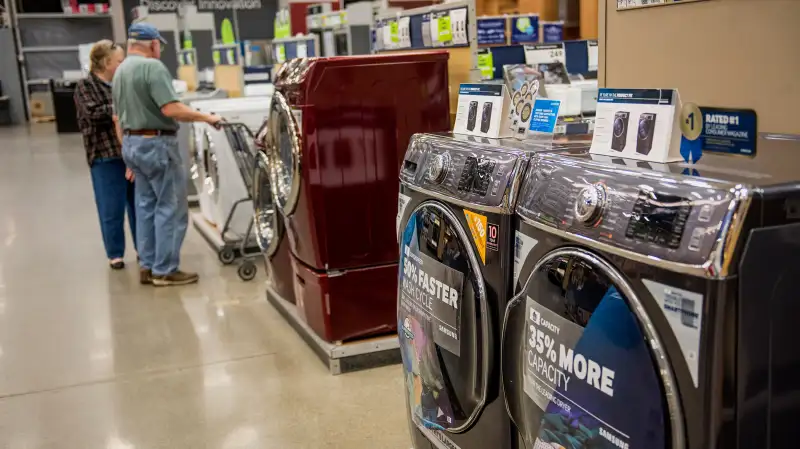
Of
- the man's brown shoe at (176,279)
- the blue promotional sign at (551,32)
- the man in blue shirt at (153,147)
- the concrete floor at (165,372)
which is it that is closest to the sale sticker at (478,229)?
the concrete floor at (165,372)

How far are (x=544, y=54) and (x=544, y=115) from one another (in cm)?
434

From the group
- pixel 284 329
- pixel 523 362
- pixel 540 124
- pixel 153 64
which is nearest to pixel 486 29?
pixel 153 64

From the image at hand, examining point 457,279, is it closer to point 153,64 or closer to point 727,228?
point 727,228

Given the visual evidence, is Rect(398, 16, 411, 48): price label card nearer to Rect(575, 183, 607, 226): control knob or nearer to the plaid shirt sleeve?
the plaid shirt sleeve

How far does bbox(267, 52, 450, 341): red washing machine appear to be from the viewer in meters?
3.57

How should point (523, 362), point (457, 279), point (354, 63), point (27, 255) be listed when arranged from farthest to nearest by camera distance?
point (27, 255) → point (354, 63) → point (457, 279) → point (523, 362)

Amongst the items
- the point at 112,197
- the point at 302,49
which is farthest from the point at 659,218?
the point at 302,49

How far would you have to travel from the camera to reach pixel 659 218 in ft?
4.70

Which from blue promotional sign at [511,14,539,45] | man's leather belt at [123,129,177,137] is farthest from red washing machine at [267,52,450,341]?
blue promotional sign at [511,14,539,45]

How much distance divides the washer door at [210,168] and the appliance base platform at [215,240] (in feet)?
0.98

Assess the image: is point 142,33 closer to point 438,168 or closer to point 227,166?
point 227,166

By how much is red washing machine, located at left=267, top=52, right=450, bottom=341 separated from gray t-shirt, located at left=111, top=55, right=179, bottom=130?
1.37 meters

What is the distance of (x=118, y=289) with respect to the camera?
541 centimetres

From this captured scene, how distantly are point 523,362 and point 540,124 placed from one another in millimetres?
756
